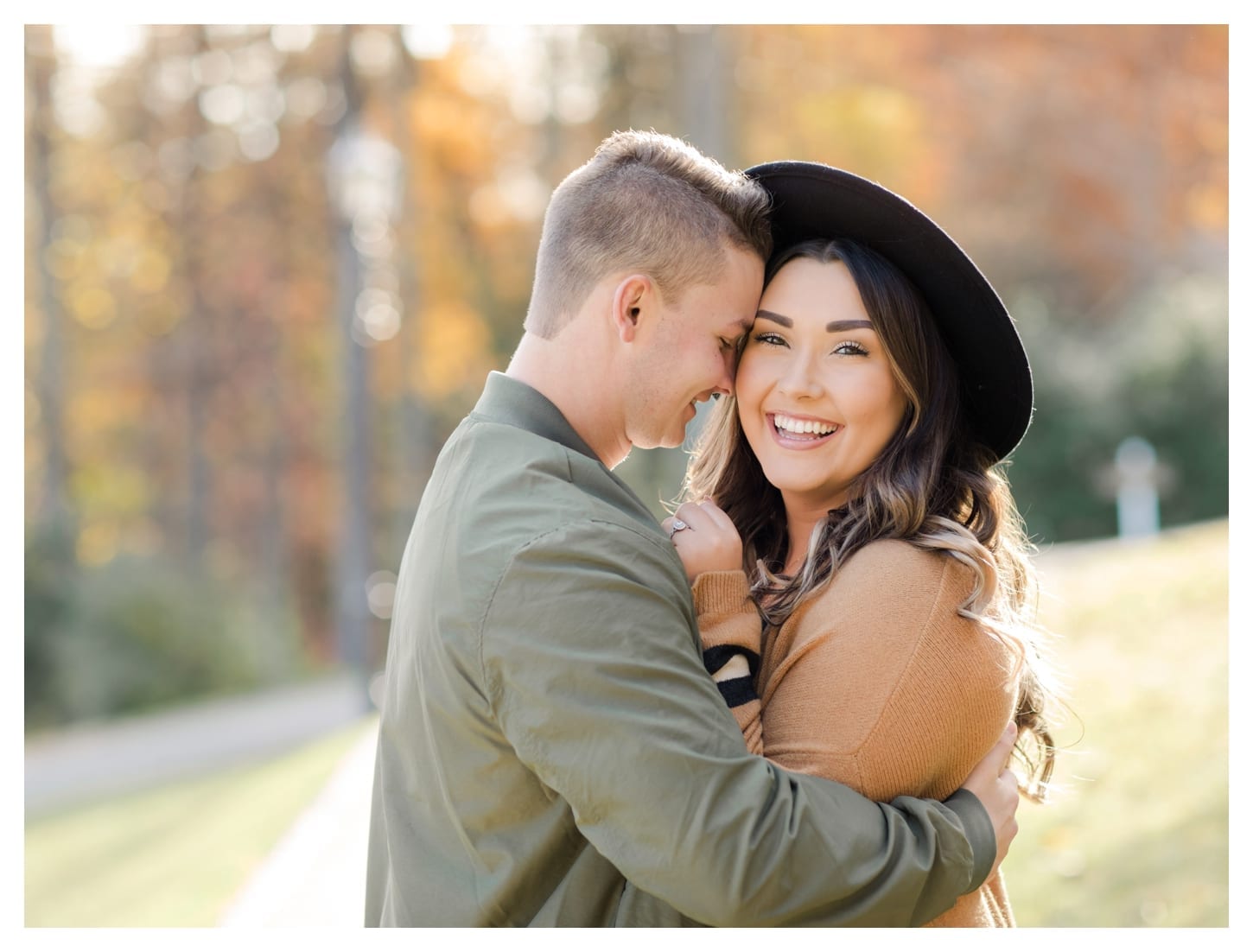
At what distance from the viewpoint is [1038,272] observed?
2691 centimetres

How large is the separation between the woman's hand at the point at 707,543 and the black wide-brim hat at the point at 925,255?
76 centimetres

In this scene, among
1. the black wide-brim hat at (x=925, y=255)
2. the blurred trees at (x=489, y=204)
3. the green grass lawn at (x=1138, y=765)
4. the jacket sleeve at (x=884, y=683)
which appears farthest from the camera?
the blurred trees at (x=489, y=204)

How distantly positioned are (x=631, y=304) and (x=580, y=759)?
3.29ft

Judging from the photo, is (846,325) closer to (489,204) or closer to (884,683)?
(884,683)

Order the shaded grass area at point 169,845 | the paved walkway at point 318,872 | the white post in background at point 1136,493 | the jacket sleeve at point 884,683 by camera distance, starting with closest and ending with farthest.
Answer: the jacket sleeve at point 884,683, the paved walkway at point 318,872, the shaded grass area at point 169,845, the white post in background at point 1136,493

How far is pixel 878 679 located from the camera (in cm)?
257

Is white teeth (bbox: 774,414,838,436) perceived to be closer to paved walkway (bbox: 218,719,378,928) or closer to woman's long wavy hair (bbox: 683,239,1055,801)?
woman's long wavy hair (bbox: 683,239,1055,801)

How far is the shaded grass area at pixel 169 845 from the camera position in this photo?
7.89 m

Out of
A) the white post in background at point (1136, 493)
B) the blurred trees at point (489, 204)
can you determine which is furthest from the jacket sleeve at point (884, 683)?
the blurred trees at point (489, 204)

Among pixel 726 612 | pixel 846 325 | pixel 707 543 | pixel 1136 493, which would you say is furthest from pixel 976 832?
pixel 1136 493

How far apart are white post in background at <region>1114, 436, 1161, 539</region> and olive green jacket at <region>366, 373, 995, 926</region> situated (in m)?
16.1

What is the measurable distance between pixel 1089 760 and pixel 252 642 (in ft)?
42.3

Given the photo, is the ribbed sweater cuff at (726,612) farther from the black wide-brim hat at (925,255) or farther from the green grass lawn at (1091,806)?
the green grass lawn at (1091,806)

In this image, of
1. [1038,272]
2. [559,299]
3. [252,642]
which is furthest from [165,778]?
[1038,272]
